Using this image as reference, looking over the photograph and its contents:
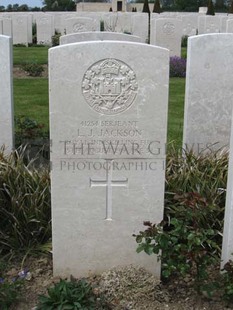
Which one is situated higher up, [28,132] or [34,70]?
[34,70]

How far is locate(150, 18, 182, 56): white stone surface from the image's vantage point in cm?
1666

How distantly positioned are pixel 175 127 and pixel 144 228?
14.4 feet

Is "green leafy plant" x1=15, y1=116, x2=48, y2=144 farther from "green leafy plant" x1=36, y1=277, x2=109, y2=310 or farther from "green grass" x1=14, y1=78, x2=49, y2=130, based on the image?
"green leafy plant" x1=36, y1=277, x2=109, y2=310

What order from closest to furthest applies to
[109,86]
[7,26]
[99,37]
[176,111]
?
[109,86]
[99,37]
[176,111]
[7,26]

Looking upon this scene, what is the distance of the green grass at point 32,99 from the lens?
28.3 ft

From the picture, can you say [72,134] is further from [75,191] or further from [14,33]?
[14,33]

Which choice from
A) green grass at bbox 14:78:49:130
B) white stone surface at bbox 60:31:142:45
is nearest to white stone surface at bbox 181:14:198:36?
green grass at bbox 14:78:49:130

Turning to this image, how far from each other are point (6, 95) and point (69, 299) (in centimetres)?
267

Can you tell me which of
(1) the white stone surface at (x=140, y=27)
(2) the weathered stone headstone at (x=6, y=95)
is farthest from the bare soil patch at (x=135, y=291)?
(1) the white stone surface at (x=140, y=27)

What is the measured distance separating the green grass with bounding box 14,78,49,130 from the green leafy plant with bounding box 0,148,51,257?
325 centimetres

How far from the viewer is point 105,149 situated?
349 cm

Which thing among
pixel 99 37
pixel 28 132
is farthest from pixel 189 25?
pixel 28 132

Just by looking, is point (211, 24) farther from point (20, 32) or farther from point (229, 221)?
point (229, 221)

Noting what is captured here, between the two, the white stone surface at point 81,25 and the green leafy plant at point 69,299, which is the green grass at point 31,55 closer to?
the white stone surface at point 81,25
